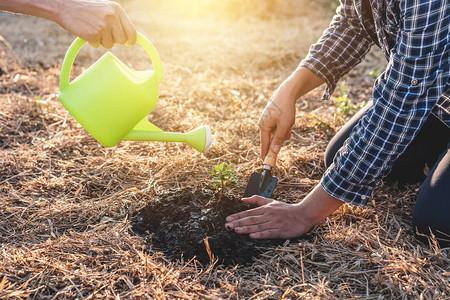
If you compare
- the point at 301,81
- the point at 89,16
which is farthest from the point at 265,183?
the point at 89,16

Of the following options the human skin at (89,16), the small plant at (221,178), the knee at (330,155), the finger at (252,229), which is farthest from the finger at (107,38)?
the knee at (330,155)

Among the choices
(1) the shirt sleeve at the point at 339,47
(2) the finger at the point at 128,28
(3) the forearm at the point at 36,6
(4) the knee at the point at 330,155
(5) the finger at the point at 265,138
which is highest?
(3) the forearm at the point at 36,6

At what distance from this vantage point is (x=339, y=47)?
1.94m

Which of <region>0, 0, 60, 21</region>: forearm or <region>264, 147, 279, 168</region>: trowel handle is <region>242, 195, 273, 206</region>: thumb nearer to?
<region>264, 147, 279, 168</region>: trowel handle

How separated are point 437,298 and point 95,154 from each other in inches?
76.4

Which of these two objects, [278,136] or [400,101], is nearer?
[400,101]

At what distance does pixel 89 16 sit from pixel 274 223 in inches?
43.2

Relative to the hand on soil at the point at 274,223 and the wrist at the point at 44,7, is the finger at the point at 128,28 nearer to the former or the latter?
the wrist at the point at 44,7

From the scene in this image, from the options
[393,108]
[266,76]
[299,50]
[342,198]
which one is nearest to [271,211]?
[342,198]

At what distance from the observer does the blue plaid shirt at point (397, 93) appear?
1.30 m

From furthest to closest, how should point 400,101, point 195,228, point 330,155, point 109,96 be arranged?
point 330,155 → point 195,228 → point 109,96 → point 400,101

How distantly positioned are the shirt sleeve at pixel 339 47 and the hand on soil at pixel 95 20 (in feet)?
3.17

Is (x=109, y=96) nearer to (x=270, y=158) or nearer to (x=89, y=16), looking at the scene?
(x=89, y=16)

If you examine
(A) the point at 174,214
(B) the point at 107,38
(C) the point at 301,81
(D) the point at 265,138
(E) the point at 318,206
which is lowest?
(A) the point at 174,214
